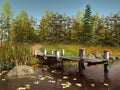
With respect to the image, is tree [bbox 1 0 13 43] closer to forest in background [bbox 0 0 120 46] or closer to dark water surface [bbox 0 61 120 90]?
forest in background [bbox 0 0 120 46]

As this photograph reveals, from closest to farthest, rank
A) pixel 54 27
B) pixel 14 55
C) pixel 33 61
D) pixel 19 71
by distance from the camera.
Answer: pixel 19 71 < pixel 14 55 < pixel 33 61 < pixel 54 27

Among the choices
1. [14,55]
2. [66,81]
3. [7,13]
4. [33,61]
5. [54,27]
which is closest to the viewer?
[66,81]

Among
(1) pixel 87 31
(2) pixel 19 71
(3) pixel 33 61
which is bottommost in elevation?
(2) pixel 19 71

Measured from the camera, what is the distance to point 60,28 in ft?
204

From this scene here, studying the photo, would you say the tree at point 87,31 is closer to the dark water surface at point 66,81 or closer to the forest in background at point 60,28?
the forest in background at point 60,28

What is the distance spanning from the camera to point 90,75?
73.2 ft

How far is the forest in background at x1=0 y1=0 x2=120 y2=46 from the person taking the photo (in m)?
56.2

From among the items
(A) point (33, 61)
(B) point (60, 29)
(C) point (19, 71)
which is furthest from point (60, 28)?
(C) point (19, 71)

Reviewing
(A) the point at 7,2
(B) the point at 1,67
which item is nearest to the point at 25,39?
(A) the point at 7,2

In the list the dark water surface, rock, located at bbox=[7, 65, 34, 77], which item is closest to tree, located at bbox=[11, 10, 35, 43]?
rock, located at bbox=[7, 65, 34, 77]

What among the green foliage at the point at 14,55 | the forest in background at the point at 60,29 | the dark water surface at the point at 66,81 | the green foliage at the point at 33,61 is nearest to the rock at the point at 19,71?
the dark water surface at the point at 66,81

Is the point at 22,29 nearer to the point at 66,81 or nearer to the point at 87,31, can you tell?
the point at 87,31

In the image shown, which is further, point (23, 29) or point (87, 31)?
point (23, 29)

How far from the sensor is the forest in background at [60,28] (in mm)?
56156
